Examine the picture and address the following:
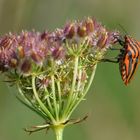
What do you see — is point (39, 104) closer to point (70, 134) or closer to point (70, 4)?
point (70, 134)

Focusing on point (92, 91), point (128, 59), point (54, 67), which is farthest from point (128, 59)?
point (92, 91)

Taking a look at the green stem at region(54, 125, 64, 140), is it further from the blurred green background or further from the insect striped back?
the blurred green background

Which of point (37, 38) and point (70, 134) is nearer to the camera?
point (37, 38)

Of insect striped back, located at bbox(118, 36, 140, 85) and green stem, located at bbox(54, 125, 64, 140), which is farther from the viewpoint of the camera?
insect striped back, located at bbox(118, 36, 140, 85)

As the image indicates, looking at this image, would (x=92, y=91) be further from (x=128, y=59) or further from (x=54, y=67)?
(x=54, y=67)

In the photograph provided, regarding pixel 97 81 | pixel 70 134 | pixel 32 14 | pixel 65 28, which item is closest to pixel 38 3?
pixel 32 14

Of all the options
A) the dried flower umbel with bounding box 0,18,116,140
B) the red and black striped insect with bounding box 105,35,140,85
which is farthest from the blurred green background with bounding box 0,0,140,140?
the dried flower umbel with bounding box 0,18,116,140

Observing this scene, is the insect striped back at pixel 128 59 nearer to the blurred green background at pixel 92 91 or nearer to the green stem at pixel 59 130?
the green stem at pixel 59 130
